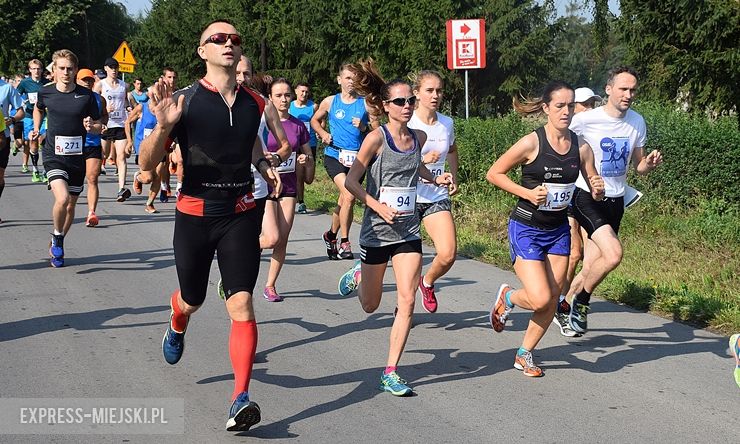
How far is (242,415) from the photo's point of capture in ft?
17.2

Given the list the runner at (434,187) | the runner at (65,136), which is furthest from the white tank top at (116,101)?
the runner at (434,187)

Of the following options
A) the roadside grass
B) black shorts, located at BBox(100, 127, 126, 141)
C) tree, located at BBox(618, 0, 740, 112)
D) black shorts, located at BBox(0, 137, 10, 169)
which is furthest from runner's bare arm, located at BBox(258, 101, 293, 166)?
black shorts, located at BBox(100, 127, 126, 141)

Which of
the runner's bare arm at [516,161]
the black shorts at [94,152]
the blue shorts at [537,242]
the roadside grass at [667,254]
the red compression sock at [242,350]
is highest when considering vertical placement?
the runner's bare arm at [516,161]

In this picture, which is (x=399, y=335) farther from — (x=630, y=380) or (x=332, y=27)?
(x=332, y=27)

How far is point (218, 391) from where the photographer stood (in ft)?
20.2

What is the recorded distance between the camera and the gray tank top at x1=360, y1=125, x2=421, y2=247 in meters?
6.45

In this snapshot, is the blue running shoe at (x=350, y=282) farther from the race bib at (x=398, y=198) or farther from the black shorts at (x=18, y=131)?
the black shorts at (x=18, y=131)

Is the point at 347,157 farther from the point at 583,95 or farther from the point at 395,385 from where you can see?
the point at 395,385

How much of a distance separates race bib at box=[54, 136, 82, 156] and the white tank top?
600cm

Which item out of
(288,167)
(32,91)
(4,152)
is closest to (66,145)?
(4,152)

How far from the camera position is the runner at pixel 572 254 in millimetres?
7801

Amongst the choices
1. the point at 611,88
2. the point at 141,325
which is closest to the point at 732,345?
the point at 611,88

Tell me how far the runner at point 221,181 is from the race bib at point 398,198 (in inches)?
42.7

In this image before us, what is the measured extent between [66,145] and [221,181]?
5822mm
